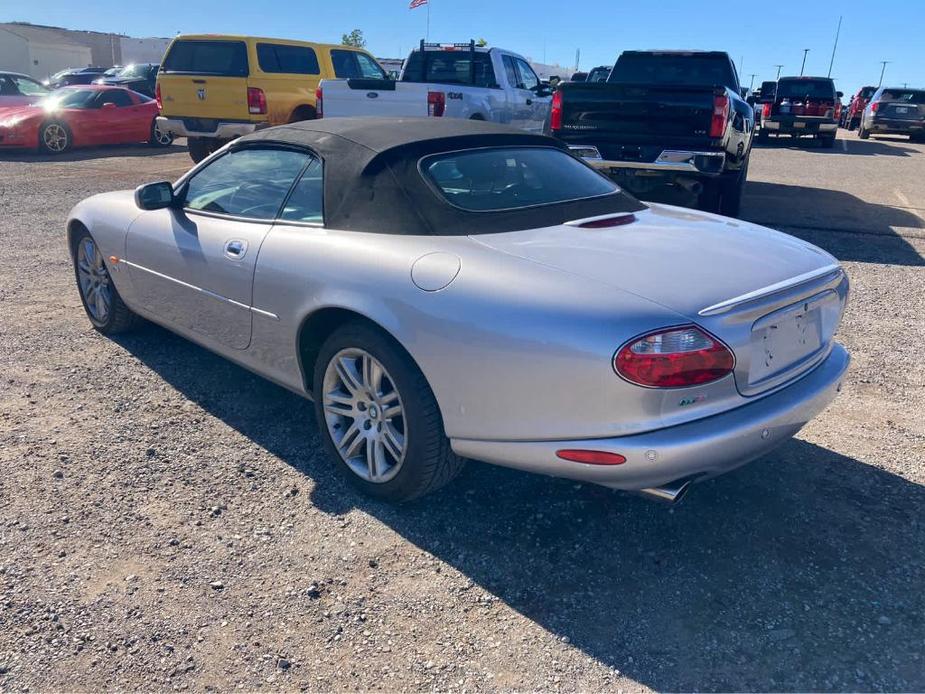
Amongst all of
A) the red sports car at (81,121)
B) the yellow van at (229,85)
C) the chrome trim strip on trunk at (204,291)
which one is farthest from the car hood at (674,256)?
the red sports car at (81,121)

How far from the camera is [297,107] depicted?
13.0 meters

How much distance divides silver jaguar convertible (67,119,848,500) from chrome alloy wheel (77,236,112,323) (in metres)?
0.92

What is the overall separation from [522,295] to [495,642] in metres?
1.14

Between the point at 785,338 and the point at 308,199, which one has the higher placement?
the point at 308,199

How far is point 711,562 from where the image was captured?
114 inches

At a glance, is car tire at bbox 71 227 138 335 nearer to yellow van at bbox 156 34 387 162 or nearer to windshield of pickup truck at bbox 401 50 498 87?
yellow van at bbox 156 34 387 162

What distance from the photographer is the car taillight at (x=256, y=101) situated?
12.3m

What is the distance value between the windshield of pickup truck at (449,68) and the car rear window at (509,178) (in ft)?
27.9

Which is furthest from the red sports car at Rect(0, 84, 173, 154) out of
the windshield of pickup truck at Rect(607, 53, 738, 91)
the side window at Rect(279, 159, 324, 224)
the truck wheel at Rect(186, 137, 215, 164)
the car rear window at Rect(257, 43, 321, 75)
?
the side window at Rect(279, 159, 324, 224)

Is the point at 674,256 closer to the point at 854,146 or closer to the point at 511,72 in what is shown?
the point at 511,72

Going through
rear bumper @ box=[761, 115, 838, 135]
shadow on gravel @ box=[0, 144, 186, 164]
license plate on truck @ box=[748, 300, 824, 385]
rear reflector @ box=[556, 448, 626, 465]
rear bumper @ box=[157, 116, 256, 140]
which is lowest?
shadow on gravel @ box=[0, 144, 186, 164]

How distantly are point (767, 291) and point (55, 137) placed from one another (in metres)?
16.0

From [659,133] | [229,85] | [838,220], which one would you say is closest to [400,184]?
[659,133]

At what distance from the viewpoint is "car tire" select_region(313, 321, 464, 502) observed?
2943 millimetres
